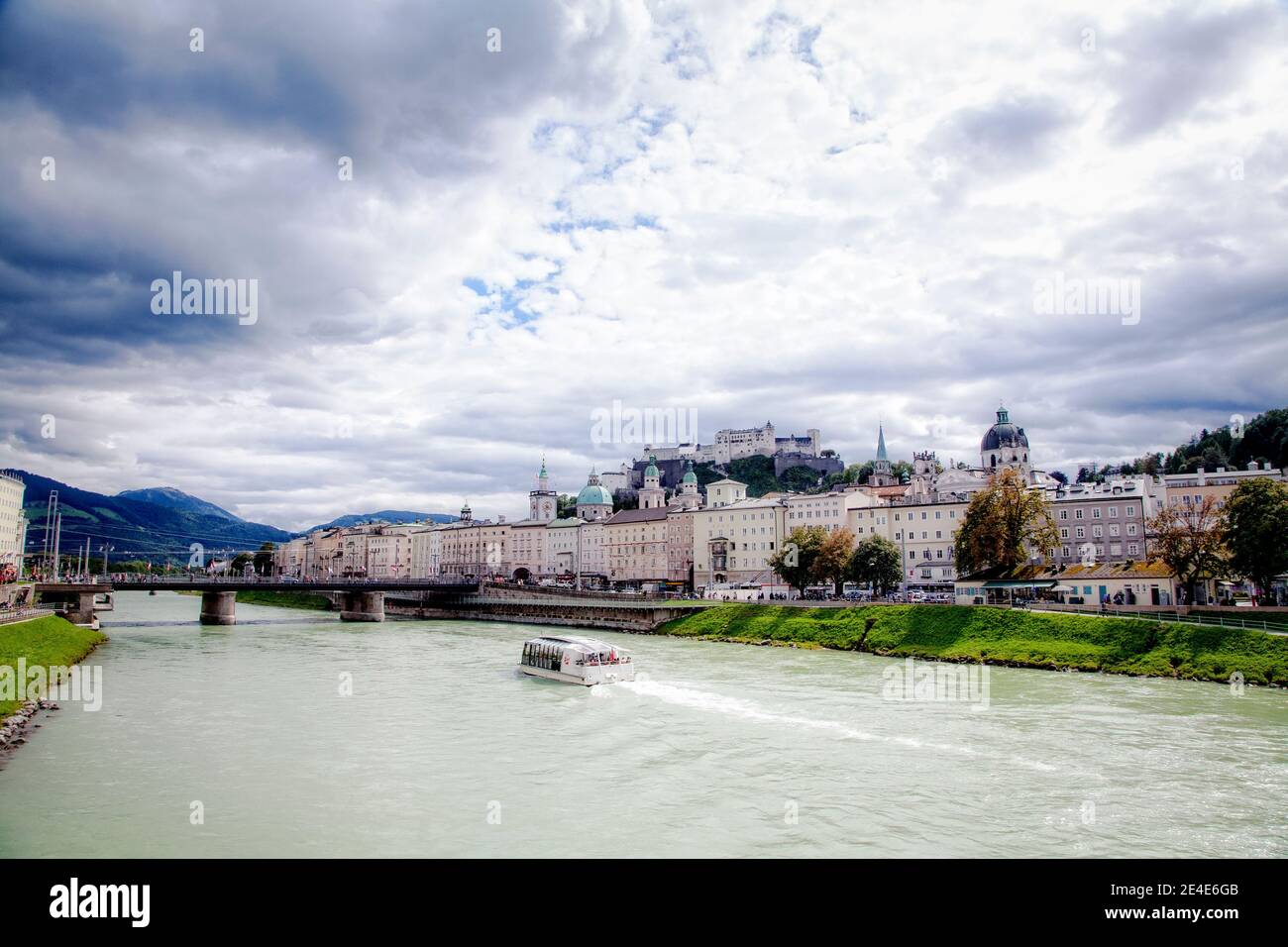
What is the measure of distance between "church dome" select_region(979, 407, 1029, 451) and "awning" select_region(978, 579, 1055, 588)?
64612mm

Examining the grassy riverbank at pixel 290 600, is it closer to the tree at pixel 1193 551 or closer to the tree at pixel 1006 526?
the tree at pixel 1006 526

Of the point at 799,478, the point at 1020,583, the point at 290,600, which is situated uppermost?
the point at 799,478

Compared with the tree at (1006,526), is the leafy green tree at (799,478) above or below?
above

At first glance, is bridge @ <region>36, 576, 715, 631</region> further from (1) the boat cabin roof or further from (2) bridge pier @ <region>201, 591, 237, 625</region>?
(1) the boat cabin roof

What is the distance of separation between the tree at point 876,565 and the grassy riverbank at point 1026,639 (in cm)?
844

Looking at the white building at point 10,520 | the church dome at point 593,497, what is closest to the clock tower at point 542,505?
the church dome at point 593,497

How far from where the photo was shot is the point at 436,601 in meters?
105

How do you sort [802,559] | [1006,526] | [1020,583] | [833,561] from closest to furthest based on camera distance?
[1020,583] → [1006,526] → [833,561] → [802,559]

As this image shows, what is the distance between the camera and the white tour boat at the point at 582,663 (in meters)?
36.0

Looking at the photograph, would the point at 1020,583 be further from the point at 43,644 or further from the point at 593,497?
the point at 593,497

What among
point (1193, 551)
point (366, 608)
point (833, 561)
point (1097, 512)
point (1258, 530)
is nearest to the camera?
point (1258, 530)

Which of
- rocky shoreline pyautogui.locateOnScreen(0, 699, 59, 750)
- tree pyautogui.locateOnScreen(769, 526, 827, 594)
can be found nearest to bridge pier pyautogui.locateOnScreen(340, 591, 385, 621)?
tree pyautogui.locateOnScreen(769, 526, 827, 594)

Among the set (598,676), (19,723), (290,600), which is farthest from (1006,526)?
(290,600)

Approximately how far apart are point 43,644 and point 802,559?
168 feet
